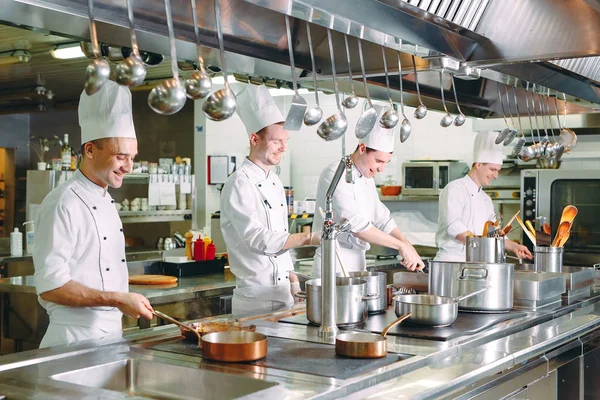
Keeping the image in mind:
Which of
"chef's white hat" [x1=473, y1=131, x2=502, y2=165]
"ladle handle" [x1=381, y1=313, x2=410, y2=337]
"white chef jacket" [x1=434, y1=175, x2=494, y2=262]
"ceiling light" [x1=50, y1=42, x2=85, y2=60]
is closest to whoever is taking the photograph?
"ladle handle" [x1=381, y1=313, x2=410, y2=337]

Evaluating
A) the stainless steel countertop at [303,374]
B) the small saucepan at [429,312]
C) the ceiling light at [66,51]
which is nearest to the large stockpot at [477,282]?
the stainless steel countertop at [303,374]

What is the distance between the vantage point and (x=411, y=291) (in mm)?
3172

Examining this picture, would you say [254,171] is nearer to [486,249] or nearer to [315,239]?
[315,239]

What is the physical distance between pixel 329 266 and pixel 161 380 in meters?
0.62

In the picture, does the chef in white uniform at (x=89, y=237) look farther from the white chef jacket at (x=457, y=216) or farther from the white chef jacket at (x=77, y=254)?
the white chef jacket at (x=457, y=216)

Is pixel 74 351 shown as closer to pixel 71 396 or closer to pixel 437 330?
pixel 71 396

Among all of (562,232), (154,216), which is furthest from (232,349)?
(154,216)

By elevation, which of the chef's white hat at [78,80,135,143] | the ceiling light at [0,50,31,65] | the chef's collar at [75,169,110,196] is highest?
the ceiling light at [0,50,31,65]

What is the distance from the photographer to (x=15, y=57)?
7.68 m

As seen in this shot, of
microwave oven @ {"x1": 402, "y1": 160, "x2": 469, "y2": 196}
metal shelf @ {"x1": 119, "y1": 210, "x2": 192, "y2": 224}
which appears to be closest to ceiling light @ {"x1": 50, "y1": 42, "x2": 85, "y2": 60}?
metal shelf @ {"x1": 119, "y1": 210, "x2": 192, "y2": 224}

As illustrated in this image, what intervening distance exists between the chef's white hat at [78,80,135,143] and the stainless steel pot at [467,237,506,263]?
5.73ft

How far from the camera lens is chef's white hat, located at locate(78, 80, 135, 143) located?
277 cm

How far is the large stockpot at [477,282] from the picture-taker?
2.96 m

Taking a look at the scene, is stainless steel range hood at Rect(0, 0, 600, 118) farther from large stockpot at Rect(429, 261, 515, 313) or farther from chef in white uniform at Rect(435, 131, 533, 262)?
chef in white uniform at Rect(435, 131, 533, 262)
